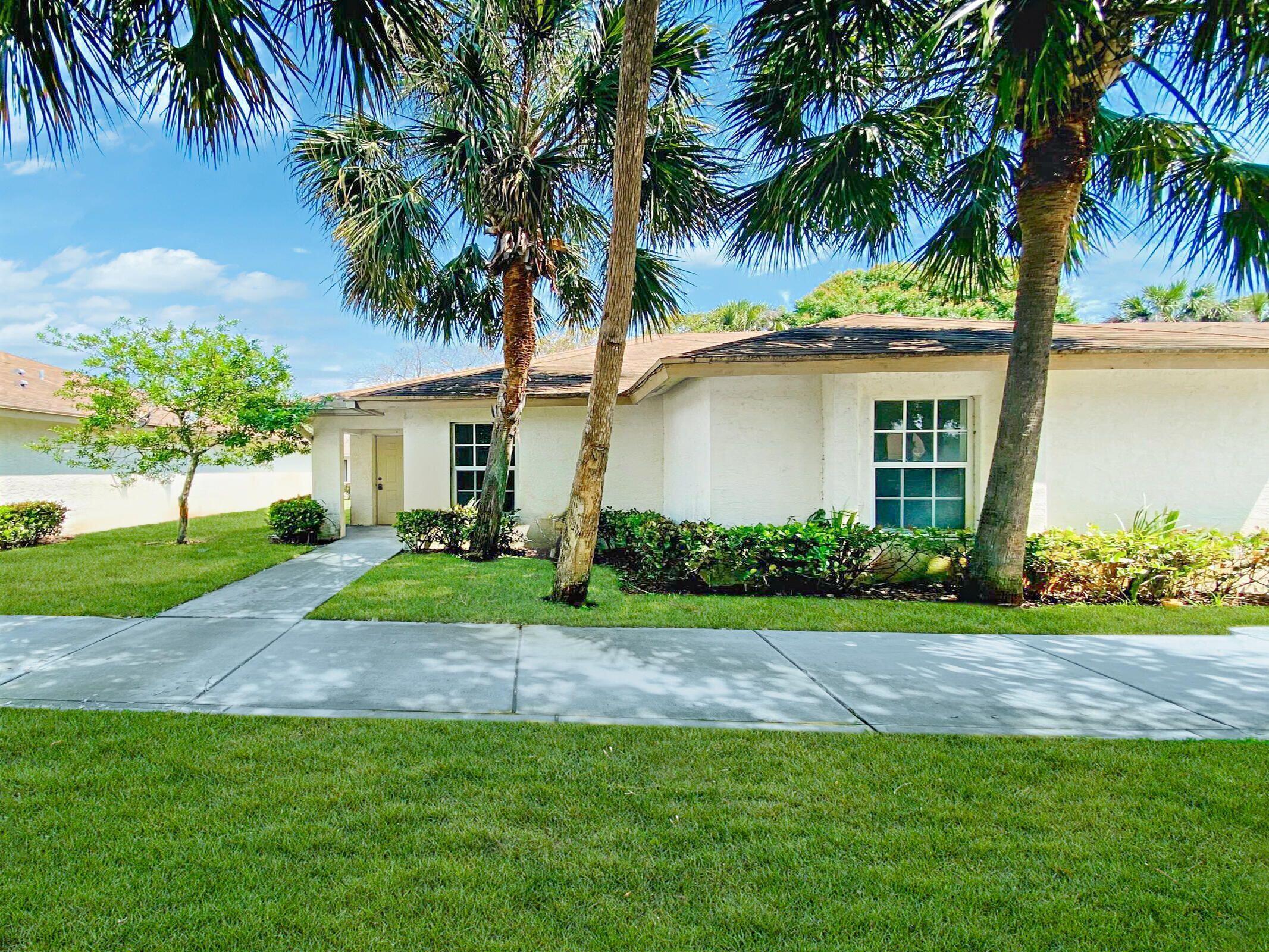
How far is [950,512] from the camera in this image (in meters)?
8.53

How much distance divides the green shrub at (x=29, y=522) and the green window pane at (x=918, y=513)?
15.1 m

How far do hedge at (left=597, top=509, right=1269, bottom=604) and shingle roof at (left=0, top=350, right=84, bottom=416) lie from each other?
1212cm

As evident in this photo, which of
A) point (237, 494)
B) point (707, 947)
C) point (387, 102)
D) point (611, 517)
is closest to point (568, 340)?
point (237, 494)

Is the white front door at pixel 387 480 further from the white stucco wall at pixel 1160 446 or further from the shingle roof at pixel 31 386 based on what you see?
the white stucco wall at pixel 1160 446

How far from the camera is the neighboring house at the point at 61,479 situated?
1183 centimetres

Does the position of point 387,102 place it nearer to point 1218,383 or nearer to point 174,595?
point 174,595

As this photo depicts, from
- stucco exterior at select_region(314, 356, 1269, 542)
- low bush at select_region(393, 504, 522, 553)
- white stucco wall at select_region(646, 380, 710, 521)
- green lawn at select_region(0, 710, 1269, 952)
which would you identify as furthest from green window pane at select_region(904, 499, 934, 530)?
low bush at select_region(393, 504, 522, 553)

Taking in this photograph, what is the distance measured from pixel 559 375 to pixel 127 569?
7625 millimetres

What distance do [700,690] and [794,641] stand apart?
5.23ft

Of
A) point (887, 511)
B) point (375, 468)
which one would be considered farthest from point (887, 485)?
point (375, 468)

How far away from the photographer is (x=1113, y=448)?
8.46m

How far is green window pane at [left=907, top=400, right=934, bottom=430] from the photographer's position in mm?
8500

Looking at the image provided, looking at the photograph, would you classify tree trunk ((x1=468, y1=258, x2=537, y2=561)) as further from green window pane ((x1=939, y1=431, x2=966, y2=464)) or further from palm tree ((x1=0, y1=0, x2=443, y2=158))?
green window pane ((x1=939, y1=431, x2=966, y2=464))

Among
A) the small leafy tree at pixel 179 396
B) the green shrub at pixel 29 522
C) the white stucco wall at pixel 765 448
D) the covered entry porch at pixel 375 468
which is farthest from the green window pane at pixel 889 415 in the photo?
the green shrub at pixel 29 522
